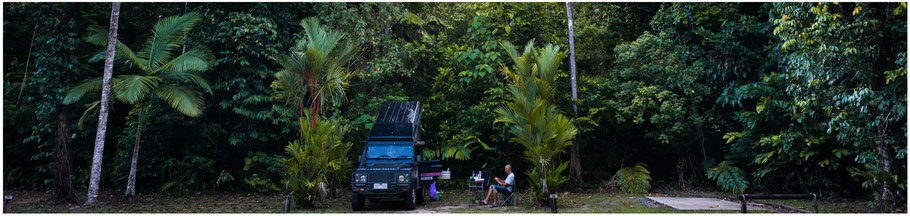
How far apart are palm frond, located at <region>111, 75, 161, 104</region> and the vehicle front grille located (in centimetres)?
559

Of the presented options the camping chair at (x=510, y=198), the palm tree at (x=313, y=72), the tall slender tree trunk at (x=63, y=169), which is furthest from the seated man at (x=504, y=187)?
the tall slender tree trunk at (x=63, y=169)

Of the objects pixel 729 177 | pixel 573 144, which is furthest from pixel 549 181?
pixel 729 177

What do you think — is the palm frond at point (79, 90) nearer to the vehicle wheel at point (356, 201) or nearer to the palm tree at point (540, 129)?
the vehicle wheel at point (356, 201)

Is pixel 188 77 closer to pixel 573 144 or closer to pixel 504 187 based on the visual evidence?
pixel 504 187

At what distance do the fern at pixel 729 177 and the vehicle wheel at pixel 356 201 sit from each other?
947cm

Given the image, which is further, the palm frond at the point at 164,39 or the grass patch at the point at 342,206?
the palm frond at the point at 164,39

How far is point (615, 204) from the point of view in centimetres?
1166

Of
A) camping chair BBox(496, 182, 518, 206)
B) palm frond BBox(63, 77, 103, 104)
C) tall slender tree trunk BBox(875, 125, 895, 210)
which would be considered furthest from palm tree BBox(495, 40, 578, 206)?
palm frond BBox(63, 77, 103, 104)

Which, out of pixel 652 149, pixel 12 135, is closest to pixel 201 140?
pixel 12 135

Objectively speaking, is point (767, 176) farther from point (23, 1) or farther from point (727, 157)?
point (23, 1)

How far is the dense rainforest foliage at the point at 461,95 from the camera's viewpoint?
11.9 meters

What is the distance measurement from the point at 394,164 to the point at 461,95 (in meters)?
6.17

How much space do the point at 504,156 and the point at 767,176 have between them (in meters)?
7.26

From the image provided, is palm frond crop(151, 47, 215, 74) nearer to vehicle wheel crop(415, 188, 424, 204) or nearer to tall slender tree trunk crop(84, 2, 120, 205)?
tall slender tree trunk crop(84, 2, 120, 205)
